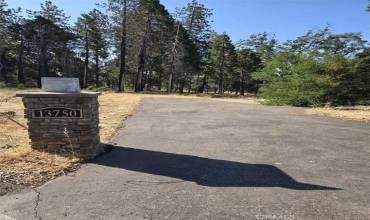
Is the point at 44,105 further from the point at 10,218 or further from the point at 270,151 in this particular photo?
the point at 270,151

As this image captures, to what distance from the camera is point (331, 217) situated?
3961mm

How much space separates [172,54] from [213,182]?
144 feet

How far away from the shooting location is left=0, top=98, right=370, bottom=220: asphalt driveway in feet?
13.7

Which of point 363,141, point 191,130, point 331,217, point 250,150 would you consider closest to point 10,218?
point 331,217

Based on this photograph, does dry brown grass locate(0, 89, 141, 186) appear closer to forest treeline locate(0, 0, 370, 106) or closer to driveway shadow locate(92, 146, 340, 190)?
driveway shadow locate(92, 146, 340, 190)

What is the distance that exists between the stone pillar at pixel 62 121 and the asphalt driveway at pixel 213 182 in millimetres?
508

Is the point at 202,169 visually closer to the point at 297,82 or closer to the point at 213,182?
the point at 213,182

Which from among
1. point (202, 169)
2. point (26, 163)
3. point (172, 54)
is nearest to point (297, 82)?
point (202, 169)

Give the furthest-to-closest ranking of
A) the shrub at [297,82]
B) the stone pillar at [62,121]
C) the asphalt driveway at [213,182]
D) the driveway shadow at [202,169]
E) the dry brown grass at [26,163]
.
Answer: the shrub at [297,82] → the stone pillar at [62,121] → the dry brown grass at [26,163] → the driveway shadow at [202,169] → the asphalt driveway at [213,182]

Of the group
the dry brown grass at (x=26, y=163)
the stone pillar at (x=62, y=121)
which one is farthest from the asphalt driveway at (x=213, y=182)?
the stone pillar at (x=62, y=121)

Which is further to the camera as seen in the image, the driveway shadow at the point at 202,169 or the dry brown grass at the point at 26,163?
the dry brown grass at the point at 26,163

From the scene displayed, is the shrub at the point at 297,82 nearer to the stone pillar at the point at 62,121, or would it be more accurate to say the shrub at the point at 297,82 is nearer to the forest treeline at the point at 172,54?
the forest treeline at the point at 172,54

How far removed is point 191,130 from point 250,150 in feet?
9.30

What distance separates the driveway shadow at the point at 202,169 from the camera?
5.23 meters
